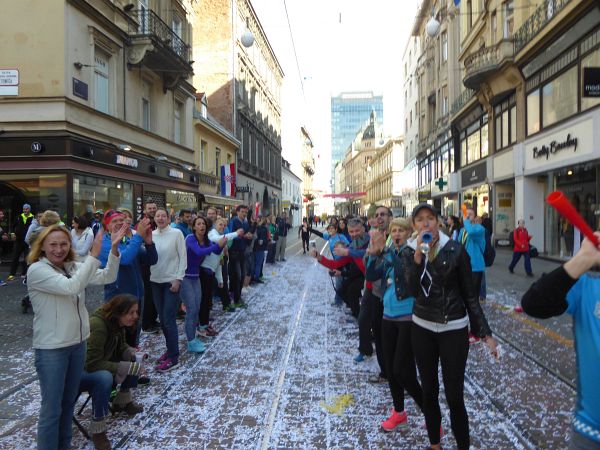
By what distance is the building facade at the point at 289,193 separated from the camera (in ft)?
196

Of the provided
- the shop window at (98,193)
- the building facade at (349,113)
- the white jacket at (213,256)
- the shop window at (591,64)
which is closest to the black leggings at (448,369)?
the white jacket at (213,256)

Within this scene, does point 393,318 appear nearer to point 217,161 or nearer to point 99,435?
point 99,435

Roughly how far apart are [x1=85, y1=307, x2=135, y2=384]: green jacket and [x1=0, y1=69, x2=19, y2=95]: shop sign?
40.1 feet

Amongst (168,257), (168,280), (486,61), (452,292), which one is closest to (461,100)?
(486,61)

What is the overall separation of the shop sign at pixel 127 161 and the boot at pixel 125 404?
13260 mm

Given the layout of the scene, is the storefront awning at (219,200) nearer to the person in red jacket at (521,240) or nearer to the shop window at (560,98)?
the shop window at (560,98)

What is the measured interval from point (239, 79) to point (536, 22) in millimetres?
23167

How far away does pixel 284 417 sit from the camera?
13.8 ft

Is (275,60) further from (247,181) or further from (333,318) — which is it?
(333,318)

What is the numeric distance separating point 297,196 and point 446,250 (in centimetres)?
7329

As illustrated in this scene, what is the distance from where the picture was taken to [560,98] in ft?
54.1

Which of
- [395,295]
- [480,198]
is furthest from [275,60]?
[395,295]

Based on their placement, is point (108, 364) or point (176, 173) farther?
point (176, 173)

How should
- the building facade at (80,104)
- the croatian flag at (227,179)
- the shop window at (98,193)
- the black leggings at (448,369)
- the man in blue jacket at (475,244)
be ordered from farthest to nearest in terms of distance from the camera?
the croatian flag at (227,179) → the shop window at (98,193) → the building facade at (80,104) → the man in blue jacket at (475,244) → the black leggings at (448,369)
